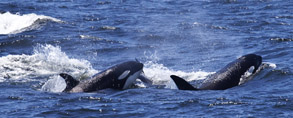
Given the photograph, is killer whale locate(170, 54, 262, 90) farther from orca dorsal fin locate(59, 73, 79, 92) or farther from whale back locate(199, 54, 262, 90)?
orca dorsal fin locate(59, 73, 79, 92)

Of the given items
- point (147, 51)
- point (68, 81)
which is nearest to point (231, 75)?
point (68, 81)

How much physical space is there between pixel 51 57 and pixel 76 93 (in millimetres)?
7983

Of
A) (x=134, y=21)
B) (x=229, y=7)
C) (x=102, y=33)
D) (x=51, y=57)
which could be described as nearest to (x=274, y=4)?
(x=229, y=7)

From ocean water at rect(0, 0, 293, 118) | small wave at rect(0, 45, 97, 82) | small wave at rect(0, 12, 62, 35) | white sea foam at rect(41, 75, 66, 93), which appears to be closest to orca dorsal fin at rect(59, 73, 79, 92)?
ocean water at rect(0, 0, 293, 118)

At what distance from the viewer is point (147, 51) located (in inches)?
1104

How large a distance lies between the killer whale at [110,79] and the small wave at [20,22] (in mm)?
15822

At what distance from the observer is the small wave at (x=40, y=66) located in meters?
22.2

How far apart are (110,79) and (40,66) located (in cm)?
568

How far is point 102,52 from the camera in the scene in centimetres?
2786

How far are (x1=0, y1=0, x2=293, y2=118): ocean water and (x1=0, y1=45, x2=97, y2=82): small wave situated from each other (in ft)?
0.13

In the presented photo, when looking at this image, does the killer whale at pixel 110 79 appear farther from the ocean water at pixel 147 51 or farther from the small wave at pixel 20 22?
the small wave at pixel 20 22

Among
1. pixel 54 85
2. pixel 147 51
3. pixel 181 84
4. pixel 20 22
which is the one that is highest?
pixel 20 22

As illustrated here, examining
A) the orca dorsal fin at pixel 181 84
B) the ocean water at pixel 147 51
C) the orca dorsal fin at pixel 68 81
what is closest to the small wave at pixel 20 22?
the ocean water at pixel 147 51

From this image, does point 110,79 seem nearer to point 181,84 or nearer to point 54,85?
point 54,85
